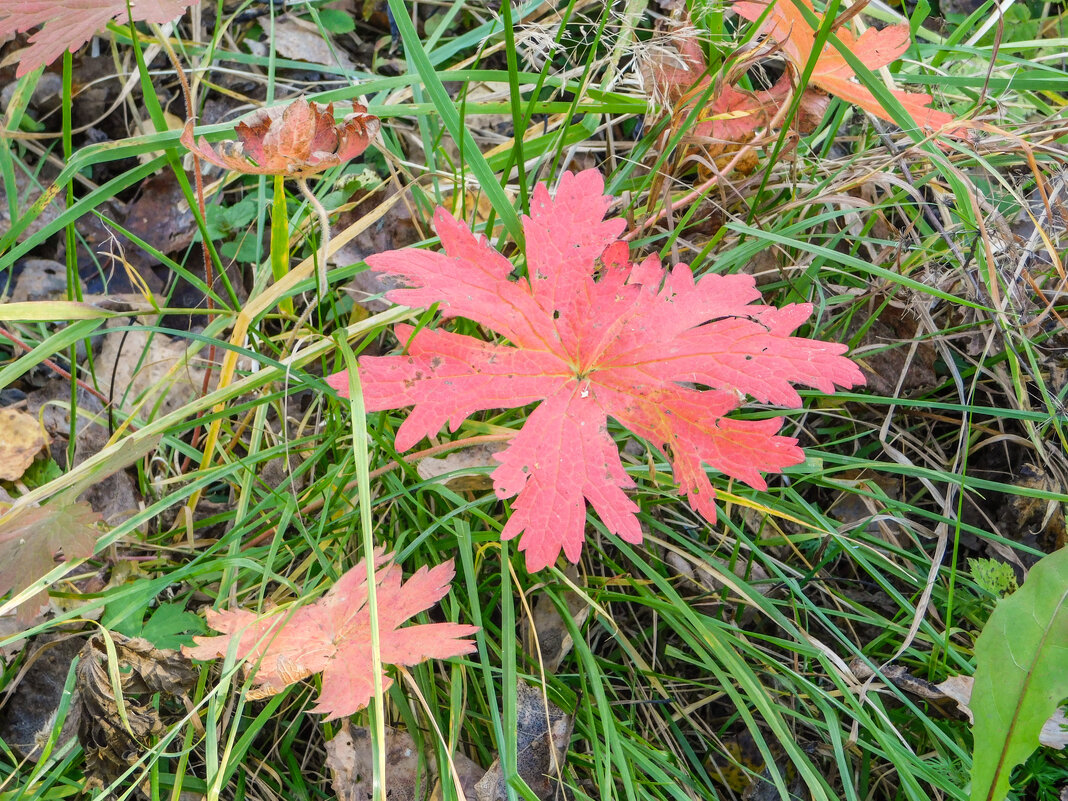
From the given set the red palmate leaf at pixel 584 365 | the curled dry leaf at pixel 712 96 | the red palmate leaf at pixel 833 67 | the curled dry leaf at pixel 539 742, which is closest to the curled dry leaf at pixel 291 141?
the red palmate leaf at pixel 584 365

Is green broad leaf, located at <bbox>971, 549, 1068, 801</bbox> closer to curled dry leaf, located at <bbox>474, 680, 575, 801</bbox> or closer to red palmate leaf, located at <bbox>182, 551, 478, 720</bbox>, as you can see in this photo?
curled dry leaf, located at <bbox>474, 680, 575, 801</bbox>

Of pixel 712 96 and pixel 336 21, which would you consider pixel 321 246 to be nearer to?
pixel 712 96

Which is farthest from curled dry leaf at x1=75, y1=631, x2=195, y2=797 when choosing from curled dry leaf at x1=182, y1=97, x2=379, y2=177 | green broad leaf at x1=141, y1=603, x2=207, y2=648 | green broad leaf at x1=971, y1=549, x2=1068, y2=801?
green broad leaf at x1=971, y1=549, x2=1068, y2=801

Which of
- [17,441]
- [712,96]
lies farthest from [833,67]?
[17,441]

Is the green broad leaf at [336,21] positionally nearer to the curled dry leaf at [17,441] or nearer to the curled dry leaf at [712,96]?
the curled dry leaf at [712,96]

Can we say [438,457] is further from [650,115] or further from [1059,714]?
[1059,714]

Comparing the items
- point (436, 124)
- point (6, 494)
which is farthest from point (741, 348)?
point (6, 494)

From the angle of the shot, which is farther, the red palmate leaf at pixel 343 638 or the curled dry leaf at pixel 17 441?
the curled dry leaf at pixel 17 441
